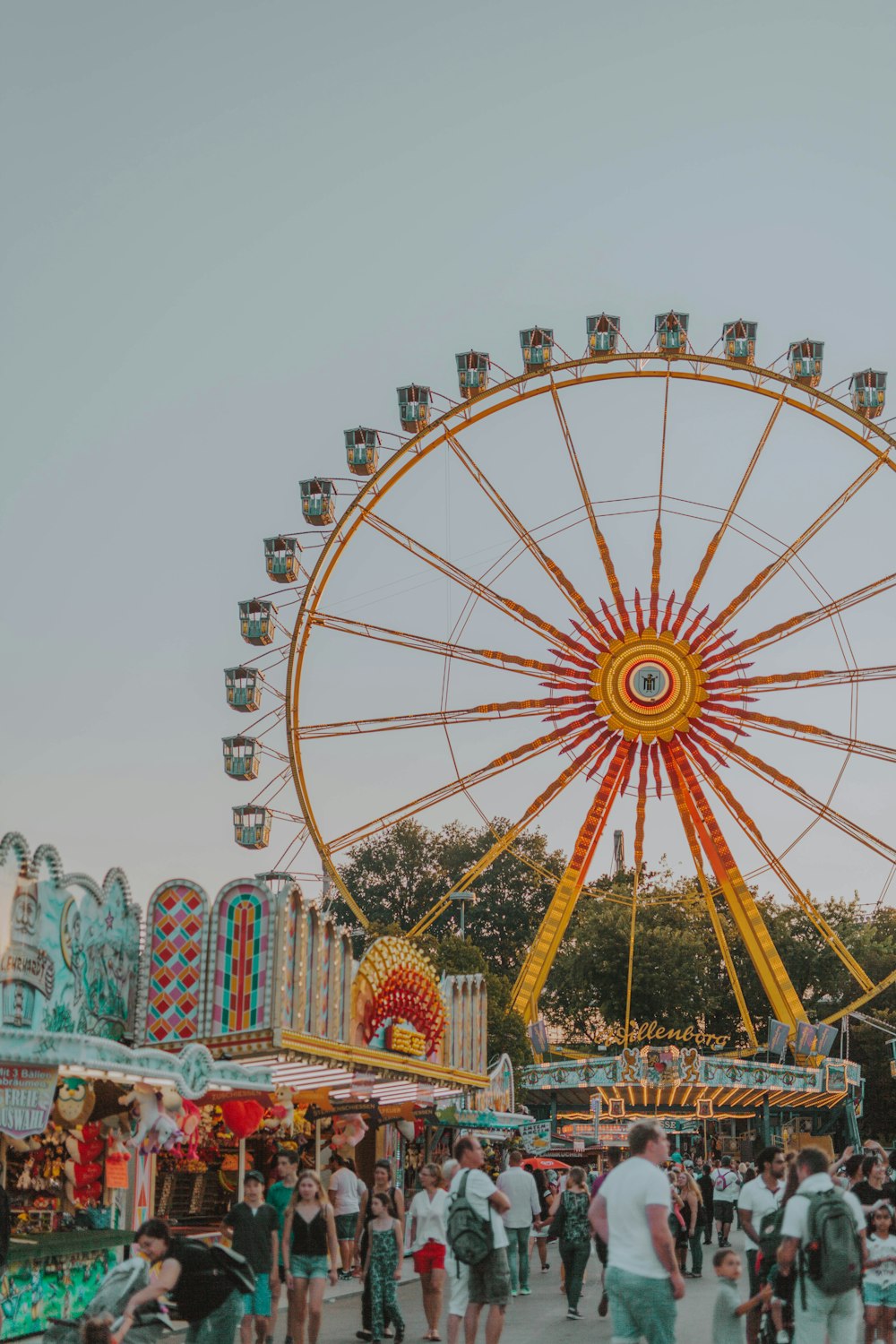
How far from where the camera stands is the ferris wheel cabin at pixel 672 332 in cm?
2998

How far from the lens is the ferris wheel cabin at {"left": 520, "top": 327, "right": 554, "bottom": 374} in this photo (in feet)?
98.8

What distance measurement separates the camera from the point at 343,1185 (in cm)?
1450

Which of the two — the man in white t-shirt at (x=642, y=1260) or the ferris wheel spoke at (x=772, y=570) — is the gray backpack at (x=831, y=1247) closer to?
the man in white t-shirt at (x=642, y=1260)

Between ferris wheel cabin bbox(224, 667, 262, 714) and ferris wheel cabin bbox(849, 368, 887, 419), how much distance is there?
39.4 ft

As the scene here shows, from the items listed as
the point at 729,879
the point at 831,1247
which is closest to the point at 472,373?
the point at 729,879

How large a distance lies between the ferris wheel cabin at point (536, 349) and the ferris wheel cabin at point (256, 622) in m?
6.64

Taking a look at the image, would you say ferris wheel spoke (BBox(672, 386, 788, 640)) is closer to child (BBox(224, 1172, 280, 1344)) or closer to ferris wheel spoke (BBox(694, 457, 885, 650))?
ferris wheel spoke (BBox(694, 457, 885, 650))

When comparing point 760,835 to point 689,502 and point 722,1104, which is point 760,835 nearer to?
point 689,502

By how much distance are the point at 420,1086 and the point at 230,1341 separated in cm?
1276

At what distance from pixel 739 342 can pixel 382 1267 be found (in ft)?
71.5

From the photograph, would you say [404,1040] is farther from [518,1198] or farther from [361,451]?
[361,451]

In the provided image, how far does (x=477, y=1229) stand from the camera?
9367 mm

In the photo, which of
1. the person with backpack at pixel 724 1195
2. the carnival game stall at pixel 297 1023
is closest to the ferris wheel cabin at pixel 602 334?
the carnival game stall at pixel 297 1023

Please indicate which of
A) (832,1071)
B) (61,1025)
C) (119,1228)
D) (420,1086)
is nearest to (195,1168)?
(420,1086)
